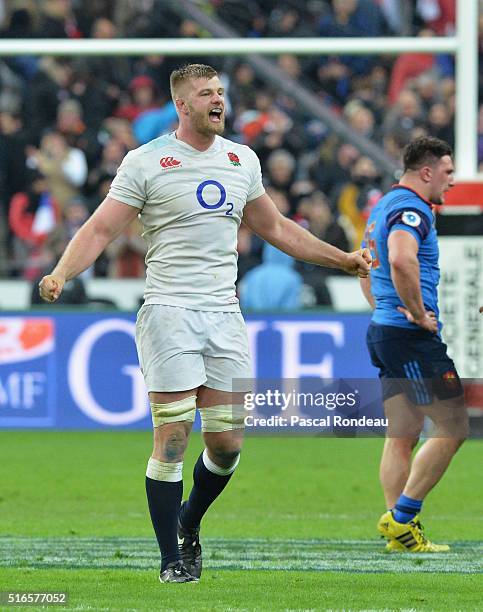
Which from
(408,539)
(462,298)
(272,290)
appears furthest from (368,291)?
(272,290)

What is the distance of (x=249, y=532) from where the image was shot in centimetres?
904

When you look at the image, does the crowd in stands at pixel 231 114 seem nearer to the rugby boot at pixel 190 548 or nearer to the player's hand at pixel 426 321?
the player's hand at pixel 426 321

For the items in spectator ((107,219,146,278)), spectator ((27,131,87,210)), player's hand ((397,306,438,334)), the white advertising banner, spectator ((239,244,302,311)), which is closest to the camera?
player's hand ((397,306,438,334))

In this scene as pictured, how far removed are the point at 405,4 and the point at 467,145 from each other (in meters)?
6.74

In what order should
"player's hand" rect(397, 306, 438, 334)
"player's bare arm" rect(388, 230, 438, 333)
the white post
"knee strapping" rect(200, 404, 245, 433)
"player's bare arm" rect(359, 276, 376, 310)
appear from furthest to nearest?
1. the white post
2. "player's bare arm" rect(359, 276, 376, 310)
3. "player's hand" rect(397, 306, 438, 334)
4. "player's bare arm" rect(388, 230, 438, 333)
5. "knee strapping" rect(200, 404, 245, 433)

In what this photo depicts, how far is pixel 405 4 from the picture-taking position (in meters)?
19.9

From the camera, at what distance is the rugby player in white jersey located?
6832mm

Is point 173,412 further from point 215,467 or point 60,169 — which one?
point 60,169

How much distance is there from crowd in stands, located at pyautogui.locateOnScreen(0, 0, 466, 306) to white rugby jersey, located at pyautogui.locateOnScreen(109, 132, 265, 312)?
26.6 ft

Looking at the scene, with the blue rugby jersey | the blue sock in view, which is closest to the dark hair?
the blue rugby jersey

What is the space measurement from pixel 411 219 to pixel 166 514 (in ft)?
7.46

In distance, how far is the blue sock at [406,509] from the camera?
8.29m

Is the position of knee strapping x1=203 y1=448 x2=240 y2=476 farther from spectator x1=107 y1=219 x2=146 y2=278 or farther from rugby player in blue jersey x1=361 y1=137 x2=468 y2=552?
spectator x1=107 y1=219 x2=146 y2=278

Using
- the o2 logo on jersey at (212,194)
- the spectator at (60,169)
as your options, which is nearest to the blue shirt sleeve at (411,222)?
the o2 logo on jersey at (212,194)
